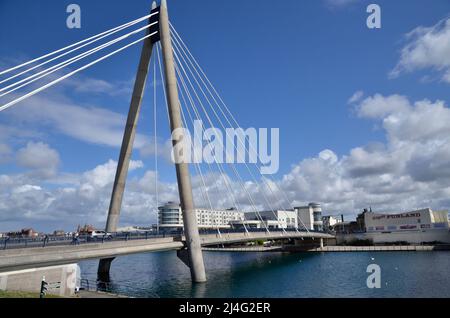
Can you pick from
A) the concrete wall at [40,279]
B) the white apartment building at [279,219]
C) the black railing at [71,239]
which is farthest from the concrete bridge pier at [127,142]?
the white apartment building at [279,219]

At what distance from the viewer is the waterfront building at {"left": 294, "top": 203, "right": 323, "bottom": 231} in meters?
144

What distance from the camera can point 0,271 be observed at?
19.9 meters

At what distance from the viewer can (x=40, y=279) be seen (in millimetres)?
21656

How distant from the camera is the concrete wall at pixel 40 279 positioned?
2025 cm

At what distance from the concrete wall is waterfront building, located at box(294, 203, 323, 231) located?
129543 millimetres

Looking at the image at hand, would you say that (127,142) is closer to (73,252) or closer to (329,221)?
(73,252)

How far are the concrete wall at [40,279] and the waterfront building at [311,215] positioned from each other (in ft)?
425

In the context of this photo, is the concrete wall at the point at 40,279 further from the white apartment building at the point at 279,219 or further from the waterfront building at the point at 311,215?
the waterfront building at the point at 311,215

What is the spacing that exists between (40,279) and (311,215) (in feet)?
438

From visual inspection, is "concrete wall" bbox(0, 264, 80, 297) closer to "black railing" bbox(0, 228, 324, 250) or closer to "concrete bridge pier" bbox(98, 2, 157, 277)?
"black railing" bbox(0, 228, 324, 250)

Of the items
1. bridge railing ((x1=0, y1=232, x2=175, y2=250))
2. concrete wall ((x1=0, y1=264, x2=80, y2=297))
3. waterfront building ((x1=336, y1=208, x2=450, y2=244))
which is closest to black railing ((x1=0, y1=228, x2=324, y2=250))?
bridge railing ((x1=0, y1=232, x2=175, y2=250))
